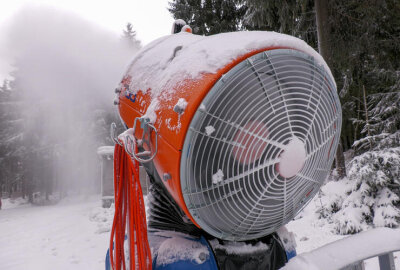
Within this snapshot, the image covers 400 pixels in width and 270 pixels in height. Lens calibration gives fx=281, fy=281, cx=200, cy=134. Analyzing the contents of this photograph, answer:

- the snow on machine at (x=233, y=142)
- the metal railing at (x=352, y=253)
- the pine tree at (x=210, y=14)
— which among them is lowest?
the metal railing at (x=352, y=253)

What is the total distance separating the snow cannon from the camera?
82 centimetres

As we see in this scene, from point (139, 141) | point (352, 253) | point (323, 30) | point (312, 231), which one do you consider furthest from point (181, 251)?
point (323, 30)

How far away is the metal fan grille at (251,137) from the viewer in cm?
83

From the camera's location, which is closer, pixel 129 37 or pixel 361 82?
pixel 361 82

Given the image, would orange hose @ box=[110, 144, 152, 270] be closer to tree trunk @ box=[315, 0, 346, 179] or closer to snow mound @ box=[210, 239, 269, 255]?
snow mound @ box=[210, 239, 269, 255]

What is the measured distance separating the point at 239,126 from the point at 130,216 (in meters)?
0.57

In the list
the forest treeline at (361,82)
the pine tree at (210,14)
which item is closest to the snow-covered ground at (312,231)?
the forest treeline at (361,82)

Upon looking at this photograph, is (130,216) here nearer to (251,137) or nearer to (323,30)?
(251,137)

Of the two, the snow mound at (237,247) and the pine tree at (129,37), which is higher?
the pine tree at (129,37)

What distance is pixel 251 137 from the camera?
85 centimetres

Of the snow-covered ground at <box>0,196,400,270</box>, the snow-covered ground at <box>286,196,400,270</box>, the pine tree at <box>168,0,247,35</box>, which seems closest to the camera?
the snow-covered ground at <box>286,196,400,270</box>

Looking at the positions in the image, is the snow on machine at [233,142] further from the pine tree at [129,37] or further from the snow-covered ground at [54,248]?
the pine tree at [129,37]

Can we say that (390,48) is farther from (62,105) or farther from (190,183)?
(62,105)

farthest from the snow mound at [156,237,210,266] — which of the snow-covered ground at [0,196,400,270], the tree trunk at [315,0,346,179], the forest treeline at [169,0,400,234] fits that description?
the tree trunk at [315,0,346,179]
